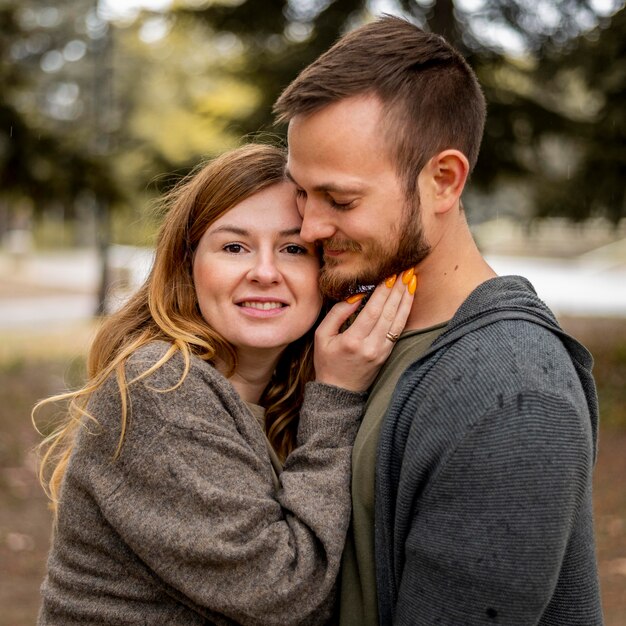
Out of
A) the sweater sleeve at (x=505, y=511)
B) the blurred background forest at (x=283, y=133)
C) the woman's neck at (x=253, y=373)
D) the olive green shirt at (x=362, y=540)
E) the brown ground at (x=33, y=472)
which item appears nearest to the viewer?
the sweater sleeve at (x=505, y=511)

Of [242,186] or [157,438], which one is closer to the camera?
[157,438]

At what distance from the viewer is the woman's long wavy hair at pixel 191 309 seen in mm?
2533

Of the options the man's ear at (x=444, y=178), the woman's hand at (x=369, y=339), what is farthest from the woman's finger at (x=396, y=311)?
the man's ear at (x=444, y=178)

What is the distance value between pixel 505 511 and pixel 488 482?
0.07 metres

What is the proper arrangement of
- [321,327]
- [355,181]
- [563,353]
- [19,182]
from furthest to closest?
[19,182], [321,327], [355,181], [563,353]


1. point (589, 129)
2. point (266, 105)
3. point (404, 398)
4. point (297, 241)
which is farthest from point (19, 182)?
point (404, 398)

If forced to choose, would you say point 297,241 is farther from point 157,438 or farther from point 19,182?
point 19,182

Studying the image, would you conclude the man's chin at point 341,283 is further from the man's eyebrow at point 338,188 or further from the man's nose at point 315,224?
the man's eyebrow at point 338,188

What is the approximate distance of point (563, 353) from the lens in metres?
2.10

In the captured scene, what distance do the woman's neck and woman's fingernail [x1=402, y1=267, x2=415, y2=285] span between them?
1.70 ft

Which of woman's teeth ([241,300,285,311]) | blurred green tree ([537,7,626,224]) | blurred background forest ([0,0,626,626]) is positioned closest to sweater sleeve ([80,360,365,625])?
woman's teeth ([241,300,285,311])

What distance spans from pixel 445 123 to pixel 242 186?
0.64m

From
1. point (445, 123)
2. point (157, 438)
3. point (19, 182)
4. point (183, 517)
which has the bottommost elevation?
point (19, 182)

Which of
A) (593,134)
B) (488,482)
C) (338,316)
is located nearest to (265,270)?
(338,316)
